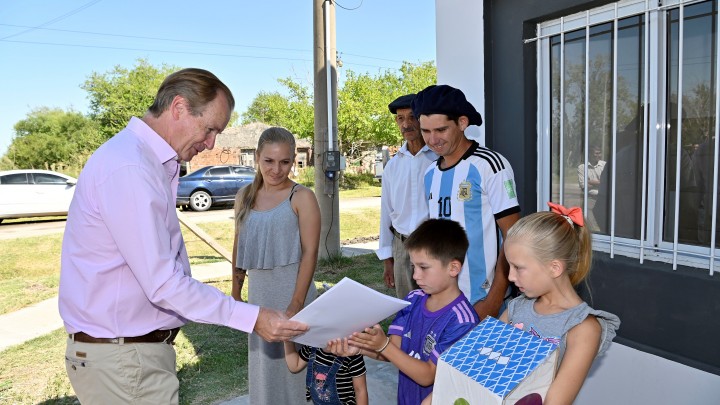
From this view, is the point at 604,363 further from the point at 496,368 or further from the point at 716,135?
the point at 496,368

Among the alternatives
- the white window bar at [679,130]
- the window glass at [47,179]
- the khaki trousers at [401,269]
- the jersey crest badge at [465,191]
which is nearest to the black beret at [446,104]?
the jersey crest badge at [465,191]

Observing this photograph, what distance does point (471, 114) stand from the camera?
263cm

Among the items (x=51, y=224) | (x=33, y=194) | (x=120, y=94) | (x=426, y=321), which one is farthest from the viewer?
(x=120, y=94)

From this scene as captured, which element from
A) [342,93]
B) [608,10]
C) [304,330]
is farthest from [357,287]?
[342,93]

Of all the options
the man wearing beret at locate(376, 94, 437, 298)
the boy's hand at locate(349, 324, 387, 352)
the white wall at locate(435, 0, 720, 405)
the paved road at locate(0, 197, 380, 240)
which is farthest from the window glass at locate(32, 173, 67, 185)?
the boy's hand at locate(349, 324, 387, 352)

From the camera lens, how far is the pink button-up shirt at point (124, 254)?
184 centimetres

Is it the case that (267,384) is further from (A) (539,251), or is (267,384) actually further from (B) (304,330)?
(A) (539,251)

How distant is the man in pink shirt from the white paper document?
9cm

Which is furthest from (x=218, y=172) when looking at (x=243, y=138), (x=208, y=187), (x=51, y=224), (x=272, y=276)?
(x=243, y=138)

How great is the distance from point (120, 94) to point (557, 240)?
39957 millimetres

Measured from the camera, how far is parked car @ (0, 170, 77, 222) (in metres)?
14.9

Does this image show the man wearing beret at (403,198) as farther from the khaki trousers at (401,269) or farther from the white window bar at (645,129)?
the white window bar at (645,129)

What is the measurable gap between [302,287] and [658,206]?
201 centimetres

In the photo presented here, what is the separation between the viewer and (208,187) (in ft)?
58.5
